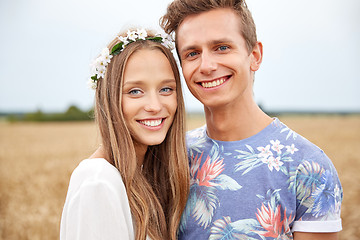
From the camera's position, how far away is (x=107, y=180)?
241cm

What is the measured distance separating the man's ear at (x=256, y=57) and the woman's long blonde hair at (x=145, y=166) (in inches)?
26.3

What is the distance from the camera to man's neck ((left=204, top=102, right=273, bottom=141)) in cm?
295

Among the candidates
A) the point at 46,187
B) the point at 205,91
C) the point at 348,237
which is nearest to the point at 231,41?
the point at 205,91

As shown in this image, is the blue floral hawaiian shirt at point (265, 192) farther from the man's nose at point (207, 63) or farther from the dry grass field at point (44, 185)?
the dry grass field at point (44, 185)

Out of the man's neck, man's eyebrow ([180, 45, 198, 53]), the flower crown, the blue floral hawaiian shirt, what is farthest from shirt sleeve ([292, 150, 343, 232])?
the flower crown

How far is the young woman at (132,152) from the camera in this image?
2.33m

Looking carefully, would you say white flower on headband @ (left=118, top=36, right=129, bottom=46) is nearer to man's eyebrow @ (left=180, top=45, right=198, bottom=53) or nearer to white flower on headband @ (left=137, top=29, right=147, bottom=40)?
white flower on headband @ (left=137, top=29, right=147, bottom=40)

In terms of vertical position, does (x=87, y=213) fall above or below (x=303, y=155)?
below

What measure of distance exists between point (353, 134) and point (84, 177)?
69.2ft

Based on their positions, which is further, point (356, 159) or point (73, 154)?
point (73, 154)

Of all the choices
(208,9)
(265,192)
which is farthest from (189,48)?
(265,192)

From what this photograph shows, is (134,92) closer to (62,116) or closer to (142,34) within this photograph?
(142,34)

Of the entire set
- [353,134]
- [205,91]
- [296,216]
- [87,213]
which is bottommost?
[353,134]

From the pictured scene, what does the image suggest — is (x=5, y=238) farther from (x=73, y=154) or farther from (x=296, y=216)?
(x=73, y=154)
